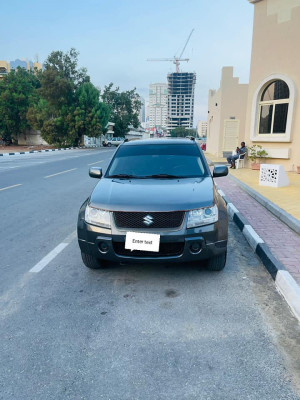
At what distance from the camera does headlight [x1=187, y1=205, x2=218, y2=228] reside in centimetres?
313

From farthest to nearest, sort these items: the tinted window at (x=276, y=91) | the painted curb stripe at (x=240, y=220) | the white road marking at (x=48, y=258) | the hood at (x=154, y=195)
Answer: the tinted window at (x=276, y=91), the painted curb stripe at (x=240, y=220), the white road marking at (x=48, y=258), the hood at (x=154, y=195)

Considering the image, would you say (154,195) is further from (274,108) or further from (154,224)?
(274,108)

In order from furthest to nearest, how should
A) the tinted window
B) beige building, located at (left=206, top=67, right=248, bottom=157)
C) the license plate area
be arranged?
1. beige building, located at (left=206, top=67, right=248, bottom=157)
2. the tinted window
3. the license plate area

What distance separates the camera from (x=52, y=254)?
13.9 ft

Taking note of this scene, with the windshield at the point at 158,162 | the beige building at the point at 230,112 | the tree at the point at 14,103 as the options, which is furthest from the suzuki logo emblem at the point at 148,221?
the tree at the point at 14,103

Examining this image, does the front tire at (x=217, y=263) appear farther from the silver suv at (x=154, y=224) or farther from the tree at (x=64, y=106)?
the tree at (x=64, y=106)

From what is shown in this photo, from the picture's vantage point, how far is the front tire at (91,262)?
3.60 m

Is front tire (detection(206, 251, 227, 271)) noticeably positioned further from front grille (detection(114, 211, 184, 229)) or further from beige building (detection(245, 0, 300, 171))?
beige building (detection(245, 0, 300, 171))

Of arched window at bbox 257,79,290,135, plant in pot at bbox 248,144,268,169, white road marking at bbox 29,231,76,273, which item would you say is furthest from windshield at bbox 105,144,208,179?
arched window at bbox 257,79,290,135

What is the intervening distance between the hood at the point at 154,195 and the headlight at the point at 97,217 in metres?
0.06

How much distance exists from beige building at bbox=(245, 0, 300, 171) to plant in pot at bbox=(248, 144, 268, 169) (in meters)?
0.24

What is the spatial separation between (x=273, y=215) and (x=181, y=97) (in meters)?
187

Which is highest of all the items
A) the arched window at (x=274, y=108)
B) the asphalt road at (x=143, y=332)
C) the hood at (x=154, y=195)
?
the arched window at (x=274, y=108)

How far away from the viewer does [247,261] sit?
158 inches
